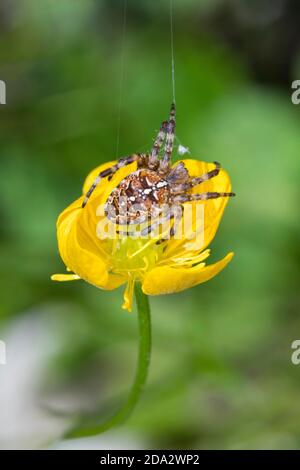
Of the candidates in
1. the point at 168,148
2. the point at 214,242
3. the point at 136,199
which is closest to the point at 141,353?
the point at 136,199

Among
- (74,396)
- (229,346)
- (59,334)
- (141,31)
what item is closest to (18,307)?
(59,334)

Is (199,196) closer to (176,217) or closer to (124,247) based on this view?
(176,217)

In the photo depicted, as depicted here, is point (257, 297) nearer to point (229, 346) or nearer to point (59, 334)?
point (229, 346)

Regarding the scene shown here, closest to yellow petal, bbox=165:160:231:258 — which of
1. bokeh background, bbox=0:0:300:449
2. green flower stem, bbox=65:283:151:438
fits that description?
green flower stem, bbox=65:283:151:438

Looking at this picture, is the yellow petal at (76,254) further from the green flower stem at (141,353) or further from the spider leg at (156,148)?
the spider leg at (156,148)

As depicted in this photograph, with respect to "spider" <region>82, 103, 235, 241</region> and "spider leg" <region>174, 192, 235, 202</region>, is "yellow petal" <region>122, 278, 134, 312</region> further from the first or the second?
"spider leg" <region>174, 192, 235, 202</region>

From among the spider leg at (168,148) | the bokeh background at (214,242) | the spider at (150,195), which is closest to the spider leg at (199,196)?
the spider at (150,195)

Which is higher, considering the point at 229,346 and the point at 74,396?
the point at 229,346
